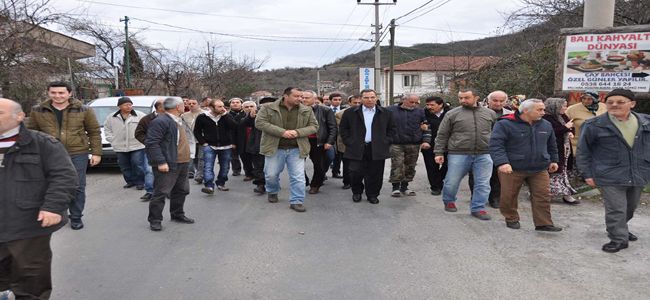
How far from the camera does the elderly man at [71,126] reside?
5.60 m

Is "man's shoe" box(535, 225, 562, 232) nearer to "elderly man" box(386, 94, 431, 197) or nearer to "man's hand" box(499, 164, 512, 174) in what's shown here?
"man's hand" box(499, 164, 512, 174)

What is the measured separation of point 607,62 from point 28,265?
7678 millimetres

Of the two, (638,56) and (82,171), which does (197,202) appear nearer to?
(82,171)

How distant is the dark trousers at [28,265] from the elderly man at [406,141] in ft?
17.1

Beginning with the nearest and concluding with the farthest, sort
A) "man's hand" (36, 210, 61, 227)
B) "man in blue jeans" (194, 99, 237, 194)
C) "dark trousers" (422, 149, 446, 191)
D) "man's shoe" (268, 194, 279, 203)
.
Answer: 1. "man's hand" (36, 210, 61, 227)
2. "man's shoe" (268, 194, 279, 203)
3. "dark trousers" (422, 149, 446, 191)
4. "man in blue jeans" (194, 99, 237, 194)

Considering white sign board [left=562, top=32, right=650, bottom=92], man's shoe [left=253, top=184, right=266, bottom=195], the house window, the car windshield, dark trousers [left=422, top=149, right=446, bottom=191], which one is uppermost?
the house window

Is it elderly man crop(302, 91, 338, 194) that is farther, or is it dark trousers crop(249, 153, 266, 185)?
dark trousers crop(249, 153, 266, 185)

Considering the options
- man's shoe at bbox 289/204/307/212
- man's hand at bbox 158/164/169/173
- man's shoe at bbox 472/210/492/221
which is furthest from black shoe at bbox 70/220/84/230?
man's shoe at bbox 472/210/492/221

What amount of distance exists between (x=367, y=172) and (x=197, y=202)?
258cm

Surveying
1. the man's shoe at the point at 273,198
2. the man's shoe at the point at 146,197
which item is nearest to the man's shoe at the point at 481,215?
the man's shoe at the point at 273,198

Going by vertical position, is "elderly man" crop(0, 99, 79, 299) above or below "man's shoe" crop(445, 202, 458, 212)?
above

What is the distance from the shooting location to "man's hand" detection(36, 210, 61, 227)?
3.07 meters

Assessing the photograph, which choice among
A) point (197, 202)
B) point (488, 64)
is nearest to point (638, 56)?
point (197, 202)

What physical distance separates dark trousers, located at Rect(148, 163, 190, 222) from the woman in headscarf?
15.9 ft
